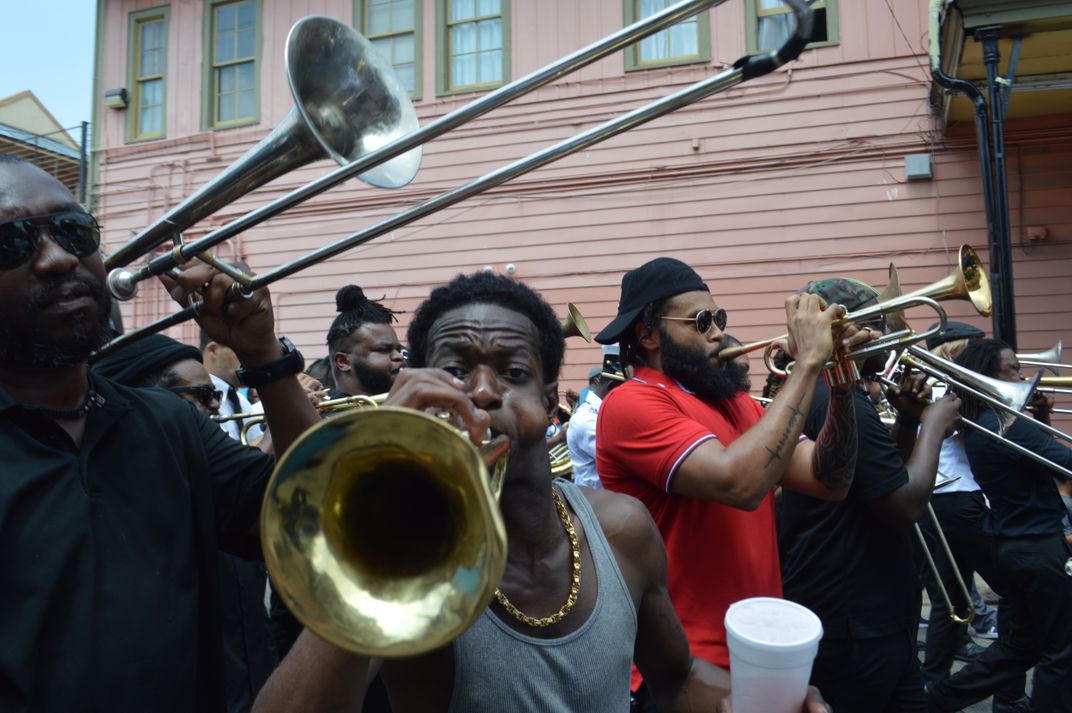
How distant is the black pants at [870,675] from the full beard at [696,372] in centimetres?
100

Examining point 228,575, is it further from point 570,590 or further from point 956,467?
point 956,467

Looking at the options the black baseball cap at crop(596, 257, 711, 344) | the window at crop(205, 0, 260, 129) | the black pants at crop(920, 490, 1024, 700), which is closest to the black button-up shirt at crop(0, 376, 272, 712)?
the black baseball cap at crop(596, 257, 711, 344)

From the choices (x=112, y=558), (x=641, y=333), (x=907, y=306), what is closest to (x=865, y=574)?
(x=907, y=306)

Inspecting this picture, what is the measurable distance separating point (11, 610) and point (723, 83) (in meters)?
1.68

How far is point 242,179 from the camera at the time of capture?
5.89 ft

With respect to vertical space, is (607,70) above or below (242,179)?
above

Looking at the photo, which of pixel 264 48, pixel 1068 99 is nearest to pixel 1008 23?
pixel 1068 99

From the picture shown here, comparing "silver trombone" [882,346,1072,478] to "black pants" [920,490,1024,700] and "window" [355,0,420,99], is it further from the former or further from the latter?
"window" [355,0,420,99]

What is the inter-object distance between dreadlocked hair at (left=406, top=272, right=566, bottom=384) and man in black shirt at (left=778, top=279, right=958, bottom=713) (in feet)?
5.10

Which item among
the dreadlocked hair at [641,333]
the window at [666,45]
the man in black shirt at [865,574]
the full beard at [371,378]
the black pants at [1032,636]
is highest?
the window at [666,45]

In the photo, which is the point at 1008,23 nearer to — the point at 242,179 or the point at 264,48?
the point at 242,179

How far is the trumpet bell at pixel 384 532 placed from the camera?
3.87 ft

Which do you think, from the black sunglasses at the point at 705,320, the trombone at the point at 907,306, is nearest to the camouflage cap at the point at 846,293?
the trombone at the point at 907,306

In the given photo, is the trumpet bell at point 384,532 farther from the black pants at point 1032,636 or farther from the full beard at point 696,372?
the black pants at point 1032,636
